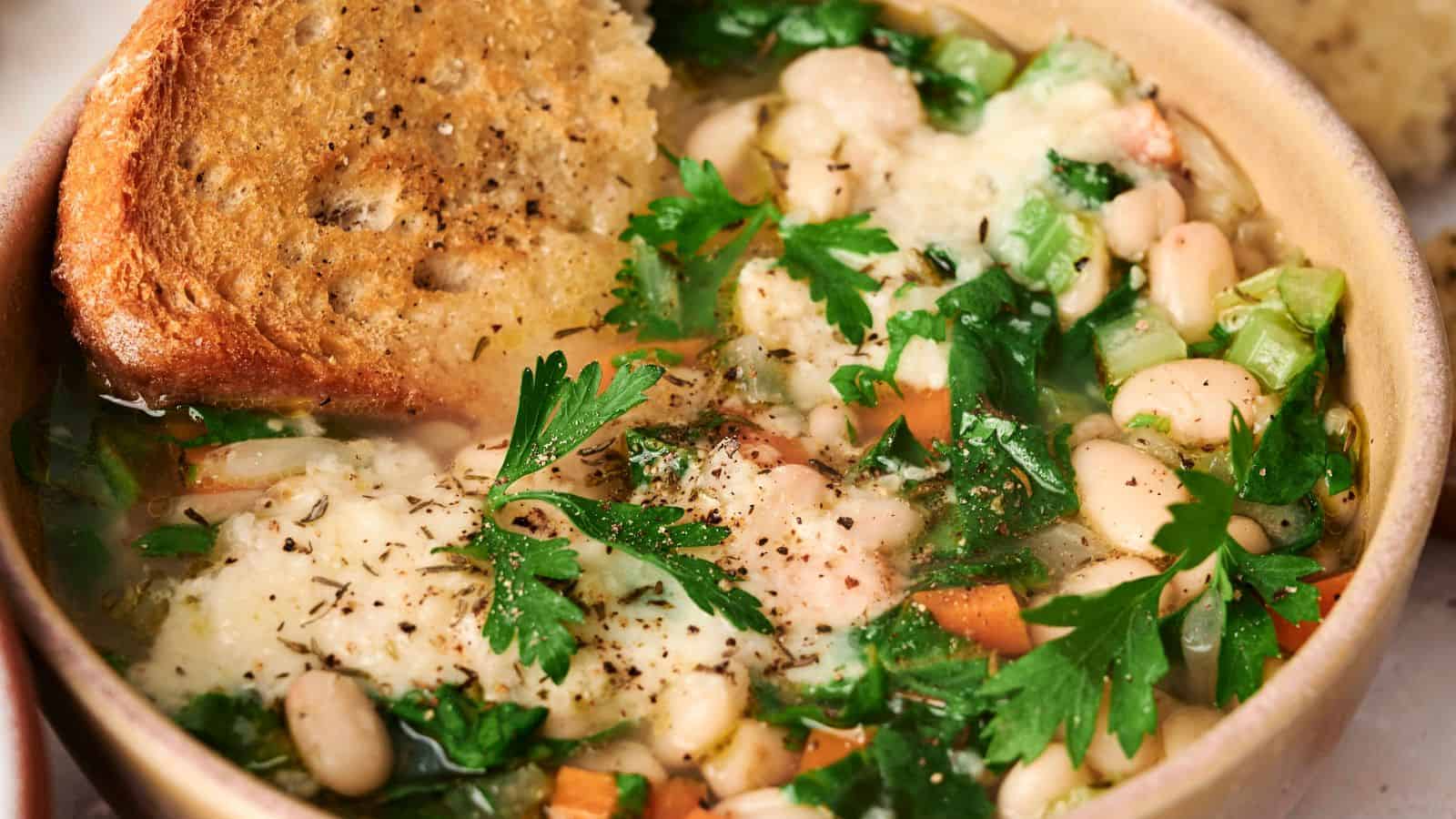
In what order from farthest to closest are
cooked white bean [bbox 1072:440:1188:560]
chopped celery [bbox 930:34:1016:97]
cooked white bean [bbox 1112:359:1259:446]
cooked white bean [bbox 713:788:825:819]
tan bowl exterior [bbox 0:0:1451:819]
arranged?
chopped celery [bbox 930:34:1016:97] < cooked white bean [bbox 1112:359:1259:446] < cooked white bean [bbox 1072:440:1188:560] < cooked white bean [bbox 713:788:825:819] < tan bowl exterior [bbox 0:0:1451:819]

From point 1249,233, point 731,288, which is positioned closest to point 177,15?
point 731,288

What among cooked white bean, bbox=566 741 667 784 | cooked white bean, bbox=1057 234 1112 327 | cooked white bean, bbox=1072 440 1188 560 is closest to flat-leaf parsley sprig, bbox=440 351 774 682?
cooked white bean, bbox=566 741 667 784

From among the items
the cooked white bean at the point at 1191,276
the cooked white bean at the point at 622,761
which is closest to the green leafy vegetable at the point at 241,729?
the cooked white bean at the point at 622,761

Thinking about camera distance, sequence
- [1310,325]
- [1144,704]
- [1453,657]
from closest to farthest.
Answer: [1144,704] < [1310,325] < [1453,657]

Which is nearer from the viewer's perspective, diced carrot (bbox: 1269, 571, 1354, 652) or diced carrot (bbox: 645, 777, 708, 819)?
diced carrot (bbox: 645, 777, 708, 819)

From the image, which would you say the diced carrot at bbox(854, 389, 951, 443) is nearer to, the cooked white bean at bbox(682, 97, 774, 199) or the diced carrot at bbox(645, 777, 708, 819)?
the cooked white bean at bbox(682, 97, 774, 199)

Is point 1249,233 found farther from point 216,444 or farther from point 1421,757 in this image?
point 216,444

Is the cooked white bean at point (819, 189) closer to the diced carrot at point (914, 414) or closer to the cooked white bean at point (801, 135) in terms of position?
the cooked white bean at point (801, 135)

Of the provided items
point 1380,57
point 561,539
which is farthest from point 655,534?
point 1380,57

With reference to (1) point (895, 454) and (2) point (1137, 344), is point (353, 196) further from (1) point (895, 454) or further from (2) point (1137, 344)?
(2) point (1137, 344)
